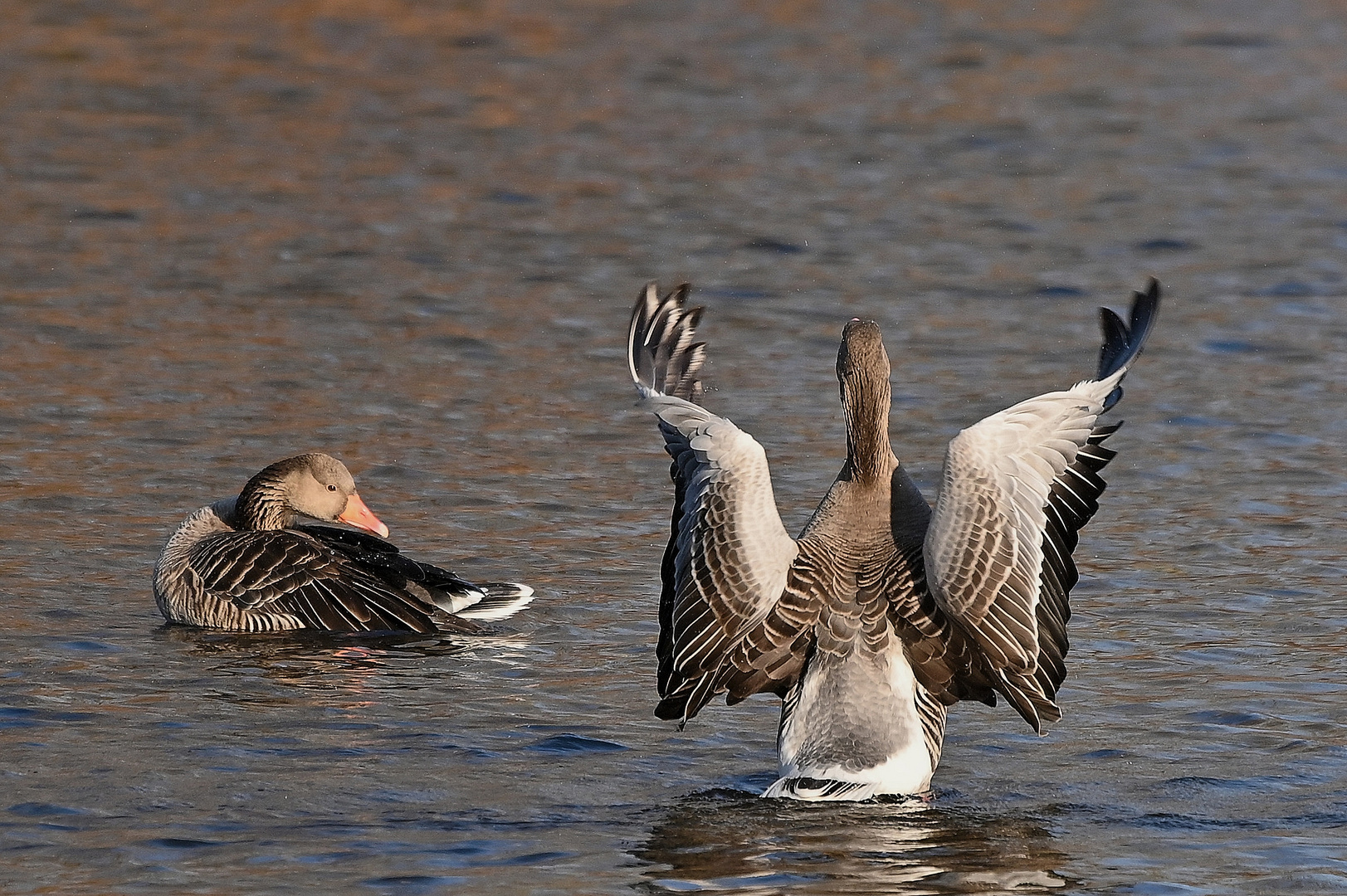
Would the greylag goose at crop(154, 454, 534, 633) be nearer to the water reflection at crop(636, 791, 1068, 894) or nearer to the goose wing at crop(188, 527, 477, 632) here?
the goose wing at crop(188, 527, 477, 632)

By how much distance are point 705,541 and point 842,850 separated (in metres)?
1.12

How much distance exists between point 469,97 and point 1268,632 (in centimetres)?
1463

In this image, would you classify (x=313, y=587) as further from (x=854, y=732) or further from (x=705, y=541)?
(x=854, y=732)

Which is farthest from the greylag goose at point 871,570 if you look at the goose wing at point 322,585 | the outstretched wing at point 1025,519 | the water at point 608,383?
the goose wing at point 322,585

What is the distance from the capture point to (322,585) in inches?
400

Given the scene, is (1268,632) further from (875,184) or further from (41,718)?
(875,184)

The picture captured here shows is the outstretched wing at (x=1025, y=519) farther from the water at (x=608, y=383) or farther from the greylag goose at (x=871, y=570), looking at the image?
the water at (x=608, y=383)

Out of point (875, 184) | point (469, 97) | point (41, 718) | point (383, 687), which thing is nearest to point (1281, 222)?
point (875, 184)

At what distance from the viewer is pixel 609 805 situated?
7793mm

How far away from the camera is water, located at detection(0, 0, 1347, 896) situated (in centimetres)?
763

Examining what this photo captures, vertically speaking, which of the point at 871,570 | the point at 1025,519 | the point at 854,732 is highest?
the point at 1025,519

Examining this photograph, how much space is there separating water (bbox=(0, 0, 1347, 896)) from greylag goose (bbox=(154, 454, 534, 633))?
15cm

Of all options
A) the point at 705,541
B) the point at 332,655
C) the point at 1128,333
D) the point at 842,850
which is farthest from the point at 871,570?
the point at 332,655

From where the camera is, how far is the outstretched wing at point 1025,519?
Result: 7.34 meters
